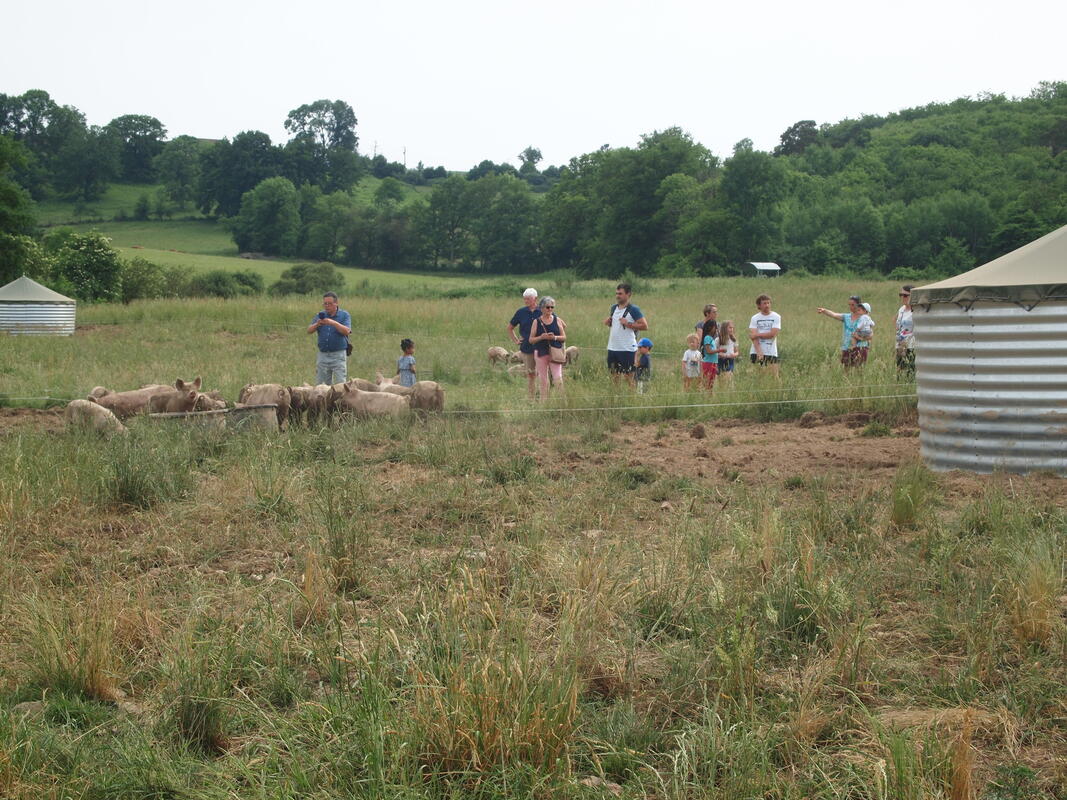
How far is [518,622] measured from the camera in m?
3.65

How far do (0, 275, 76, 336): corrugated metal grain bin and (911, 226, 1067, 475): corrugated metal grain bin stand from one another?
23441 millimetres

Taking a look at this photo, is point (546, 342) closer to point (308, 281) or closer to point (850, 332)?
point (850, 332)

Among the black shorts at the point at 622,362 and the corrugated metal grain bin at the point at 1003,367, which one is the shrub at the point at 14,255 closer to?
the black shorts at the point at 622,362

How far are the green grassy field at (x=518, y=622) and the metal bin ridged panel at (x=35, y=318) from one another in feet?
64.1

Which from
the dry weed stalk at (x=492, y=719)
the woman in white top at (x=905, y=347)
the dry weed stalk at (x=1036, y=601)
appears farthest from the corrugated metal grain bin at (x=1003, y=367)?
the dry weed stalk at (x=492, y=719)

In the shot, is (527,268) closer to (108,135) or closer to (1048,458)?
(108,135)

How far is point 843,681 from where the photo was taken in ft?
12.5

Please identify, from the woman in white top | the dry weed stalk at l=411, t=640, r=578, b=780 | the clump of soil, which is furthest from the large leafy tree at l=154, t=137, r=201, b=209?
the dry weed stalk at l=411, t=640, r=578, b=780

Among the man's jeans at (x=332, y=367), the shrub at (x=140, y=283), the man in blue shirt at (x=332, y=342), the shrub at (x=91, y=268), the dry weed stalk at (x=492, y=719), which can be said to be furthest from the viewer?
the shrub at (x=140, y=283)

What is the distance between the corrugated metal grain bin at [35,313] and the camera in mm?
26141

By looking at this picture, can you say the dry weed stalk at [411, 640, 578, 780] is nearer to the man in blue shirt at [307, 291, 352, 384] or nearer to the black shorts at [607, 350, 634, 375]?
the man in blue shirt at [307, 291, 352, 384]

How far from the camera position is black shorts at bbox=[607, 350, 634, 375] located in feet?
41.3

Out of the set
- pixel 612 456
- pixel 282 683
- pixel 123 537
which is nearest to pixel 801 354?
pixel 612 456

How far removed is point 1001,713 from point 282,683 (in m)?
2.51
